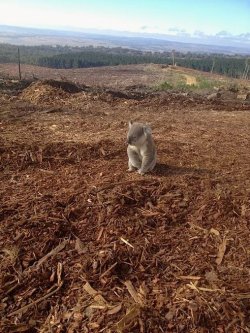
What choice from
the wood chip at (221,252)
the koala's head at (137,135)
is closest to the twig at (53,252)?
the wood chip at (221,252)

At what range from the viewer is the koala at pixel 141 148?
727 centimetres

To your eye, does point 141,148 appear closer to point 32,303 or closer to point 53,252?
point 53,252

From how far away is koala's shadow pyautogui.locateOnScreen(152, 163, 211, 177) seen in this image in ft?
25.1

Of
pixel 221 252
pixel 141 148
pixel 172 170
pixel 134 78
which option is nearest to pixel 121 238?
pixel 221 252

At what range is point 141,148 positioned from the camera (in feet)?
24.3

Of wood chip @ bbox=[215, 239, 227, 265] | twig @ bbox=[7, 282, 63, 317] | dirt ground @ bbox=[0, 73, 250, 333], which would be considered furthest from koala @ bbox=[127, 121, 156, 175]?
twig @ bbox=[7, 282, 63, 317]

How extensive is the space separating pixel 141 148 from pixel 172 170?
886 mm

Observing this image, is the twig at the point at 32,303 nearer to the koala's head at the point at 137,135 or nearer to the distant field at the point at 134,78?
the koala's head at the point at 137,135

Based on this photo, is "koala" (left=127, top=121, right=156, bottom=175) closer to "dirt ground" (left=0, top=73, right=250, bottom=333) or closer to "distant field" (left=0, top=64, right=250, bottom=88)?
"dirt ground" (left=0, top=73, right=250, bottom=333)

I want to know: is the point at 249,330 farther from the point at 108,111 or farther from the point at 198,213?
the point at 108,111

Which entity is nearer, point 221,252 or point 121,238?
point 221,252

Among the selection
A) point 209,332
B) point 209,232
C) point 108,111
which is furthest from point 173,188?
point 108,111

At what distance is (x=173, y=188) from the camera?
22.6ft

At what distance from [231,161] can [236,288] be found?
432 cm
